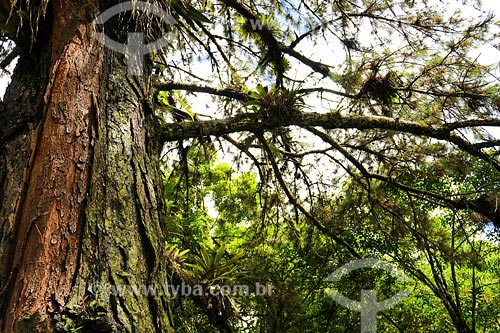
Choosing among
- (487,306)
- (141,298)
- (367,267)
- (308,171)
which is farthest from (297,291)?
(141,298)

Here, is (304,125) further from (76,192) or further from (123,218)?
(76,192)

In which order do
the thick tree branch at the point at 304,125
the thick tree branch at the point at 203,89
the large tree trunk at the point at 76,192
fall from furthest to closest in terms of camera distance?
the thick tree branch at the point at 203,89 < the thick tree branch at the point at 304,125 < the large tree trunk at the point at 76,192

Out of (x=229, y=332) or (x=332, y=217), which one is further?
(x=332, y=217)

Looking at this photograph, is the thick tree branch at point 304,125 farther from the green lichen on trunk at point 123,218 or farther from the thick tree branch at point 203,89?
the thick tree branch at point 203,89

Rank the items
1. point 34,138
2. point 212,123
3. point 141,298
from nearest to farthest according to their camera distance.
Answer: point 141,298, point 34,138, point 212,123

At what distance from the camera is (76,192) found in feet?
5.43

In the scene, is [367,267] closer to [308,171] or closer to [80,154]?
[308,171]

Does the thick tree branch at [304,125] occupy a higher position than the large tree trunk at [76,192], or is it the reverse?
the thick tree branch at [304,125]

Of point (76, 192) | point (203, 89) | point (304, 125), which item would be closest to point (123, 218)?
point (76, 192)

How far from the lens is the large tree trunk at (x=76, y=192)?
4.91 feet

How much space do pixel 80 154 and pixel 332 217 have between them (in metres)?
3.75

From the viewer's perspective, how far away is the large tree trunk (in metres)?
1.50

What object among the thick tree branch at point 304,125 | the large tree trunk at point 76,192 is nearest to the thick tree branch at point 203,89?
the thick tree branch at point 304,125

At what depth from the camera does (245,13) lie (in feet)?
10.9
